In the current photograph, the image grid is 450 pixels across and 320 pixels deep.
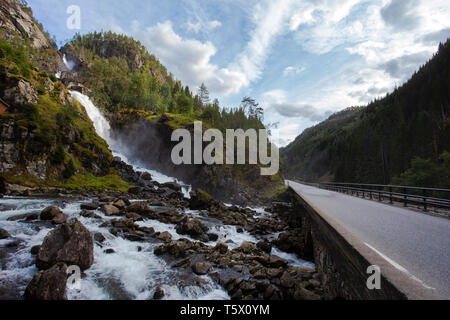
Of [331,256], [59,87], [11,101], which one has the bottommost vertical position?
[331,256]

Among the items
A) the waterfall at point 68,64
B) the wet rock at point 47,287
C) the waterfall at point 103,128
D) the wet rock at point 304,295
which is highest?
the waterfall at point 68,64

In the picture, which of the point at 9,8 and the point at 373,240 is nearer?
the point at 373,240

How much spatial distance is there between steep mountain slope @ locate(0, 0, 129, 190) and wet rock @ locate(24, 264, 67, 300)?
21.8m

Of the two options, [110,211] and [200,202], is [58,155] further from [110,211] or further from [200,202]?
[200,202]

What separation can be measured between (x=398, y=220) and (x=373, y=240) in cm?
478

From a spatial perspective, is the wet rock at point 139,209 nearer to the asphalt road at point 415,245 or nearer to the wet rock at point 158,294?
the wet rock at point 158,294

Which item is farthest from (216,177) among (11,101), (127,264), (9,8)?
(9,8)

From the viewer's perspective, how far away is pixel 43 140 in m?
26.5

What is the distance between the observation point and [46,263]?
7.58 metres

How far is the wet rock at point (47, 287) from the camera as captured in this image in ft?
20.1

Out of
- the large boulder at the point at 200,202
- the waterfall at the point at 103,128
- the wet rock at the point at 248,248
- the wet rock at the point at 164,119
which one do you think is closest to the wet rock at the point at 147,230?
the wet rock at the point at 248,248

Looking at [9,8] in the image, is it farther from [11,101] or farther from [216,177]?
[216,177]

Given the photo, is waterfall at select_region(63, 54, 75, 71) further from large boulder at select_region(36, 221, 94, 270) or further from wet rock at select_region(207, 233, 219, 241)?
large boulder at select_region(36, 221, 94, 270)

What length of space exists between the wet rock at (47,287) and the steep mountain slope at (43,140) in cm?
2176
